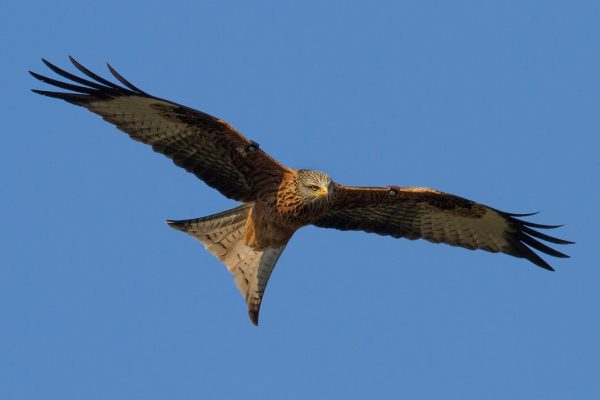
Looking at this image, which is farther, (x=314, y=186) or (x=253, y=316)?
(x=253, y=316)

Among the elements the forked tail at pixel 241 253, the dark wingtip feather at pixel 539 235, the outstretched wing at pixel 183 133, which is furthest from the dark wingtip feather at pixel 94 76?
the dark wingtip feather at pixel 539 235

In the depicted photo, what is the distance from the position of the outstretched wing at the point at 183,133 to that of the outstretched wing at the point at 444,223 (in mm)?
1134

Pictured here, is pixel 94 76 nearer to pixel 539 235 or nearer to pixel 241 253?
pixel 241 253

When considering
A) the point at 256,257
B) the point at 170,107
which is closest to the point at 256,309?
the point at 256,257

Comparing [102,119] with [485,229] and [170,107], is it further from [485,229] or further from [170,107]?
[485,229]

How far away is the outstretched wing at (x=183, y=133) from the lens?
13.1 metres

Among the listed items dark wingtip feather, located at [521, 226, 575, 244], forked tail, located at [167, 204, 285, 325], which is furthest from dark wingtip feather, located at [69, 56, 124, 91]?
dark wingtip feather, located at [521, 226, 575, 244]

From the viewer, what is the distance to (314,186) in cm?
1338

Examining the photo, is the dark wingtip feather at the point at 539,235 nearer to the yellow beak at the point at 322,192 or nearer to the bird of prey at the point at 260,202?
the bird of prey at the point at 260,202

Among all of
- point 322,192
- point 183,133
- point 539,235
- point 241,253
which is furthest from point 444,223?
point 183,133

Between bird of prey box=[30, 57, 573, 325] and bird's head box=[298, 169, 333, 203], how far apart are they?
0.03 feet

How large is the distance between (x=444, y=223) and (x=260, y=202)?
7.65ft

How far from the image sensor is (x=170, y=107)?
1324 cm

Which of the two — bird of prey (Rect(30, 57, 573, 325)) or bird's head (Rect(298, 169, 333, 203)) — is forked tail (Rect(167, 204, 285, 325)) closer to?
bird of prey (Rect(30, 57, 573, 325))
